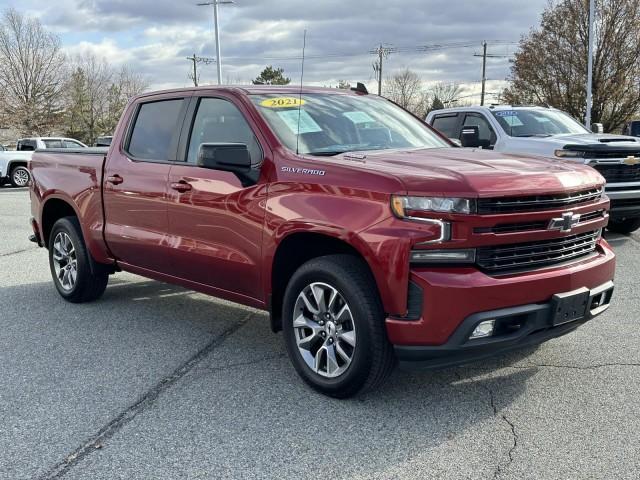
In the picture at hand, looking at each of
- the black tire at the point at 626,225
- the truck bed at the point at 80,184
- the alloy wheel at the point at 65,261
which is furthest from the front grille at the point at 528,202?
the black tire at the point at 626,225

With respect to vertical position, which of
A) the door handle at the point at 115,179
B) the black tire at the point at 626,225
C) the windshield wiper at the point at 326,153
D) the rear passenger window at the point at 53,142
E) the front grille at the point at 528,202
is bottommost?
the black tire at the point at 626,225

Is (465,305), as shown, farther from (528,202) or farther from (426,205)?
(528,202)

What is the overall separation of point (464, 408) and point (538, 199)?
1255mm

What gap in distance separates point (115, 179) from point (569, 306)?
3734mm

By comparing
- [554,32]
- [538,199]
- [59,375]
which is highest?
[554,32]

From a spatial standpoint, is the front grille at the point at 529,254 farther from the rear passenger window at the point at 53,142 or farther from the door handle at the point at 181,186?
the rear passenger window at the point at 53,142

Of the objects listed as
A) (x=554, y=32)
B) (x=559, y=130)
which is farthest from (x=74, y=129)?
(x=559, y=130)

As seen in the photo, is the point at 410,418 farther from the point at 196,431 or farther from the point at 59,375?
the point at 59,375

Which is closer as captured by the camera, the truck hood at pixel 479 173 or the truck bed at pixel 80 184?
the truck hood at pixel 479 173

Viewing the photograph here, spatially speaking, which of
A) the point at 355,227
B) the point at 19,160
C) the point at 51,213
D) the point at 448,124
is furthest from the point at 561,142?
the point at 19,160

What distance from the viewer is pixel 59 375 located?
4438 mm

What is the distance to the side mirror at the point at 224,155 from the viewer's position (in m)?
4.11

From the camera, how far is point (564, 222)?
12.2 ft

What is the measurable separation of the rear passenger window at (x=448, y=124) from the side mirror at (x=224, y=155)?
24.6ft
